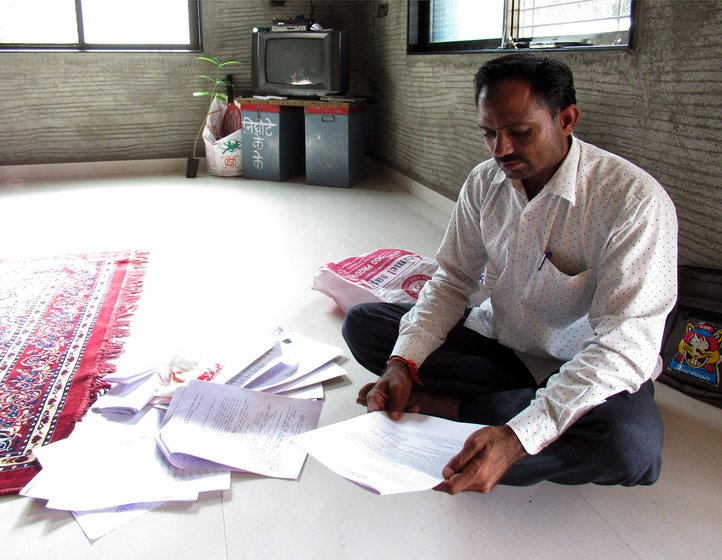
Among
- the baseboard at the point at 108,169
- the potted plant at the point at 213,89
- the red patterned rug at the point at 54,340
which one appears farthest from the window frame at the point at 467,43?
the red patterned rug at the point at 54,340

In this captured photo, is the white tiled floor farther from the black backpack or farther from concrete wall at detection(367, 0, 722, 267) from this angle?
concrete wall at detection(367, 0, 722, 267)

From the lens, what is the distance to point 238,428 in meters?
1.56

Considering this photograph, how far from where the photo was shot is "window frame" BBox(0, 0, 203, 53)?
4914mm

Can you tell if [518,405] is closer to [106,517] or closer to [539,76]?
[539,76]

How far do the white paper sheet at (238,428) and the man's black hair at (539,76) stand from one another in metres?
0.87

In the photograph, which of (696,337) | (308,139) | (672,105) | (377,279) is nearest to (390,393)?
(696,337)

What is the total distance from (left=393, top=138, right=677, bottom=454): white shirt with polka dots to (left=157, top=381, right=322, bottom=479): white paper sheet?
334 mm

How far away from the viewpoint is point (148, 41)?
17.1ft

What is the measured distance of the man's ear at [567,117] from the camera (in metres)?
1.32

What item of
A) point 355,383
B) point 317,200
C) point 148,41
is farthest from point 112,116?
point 355,383

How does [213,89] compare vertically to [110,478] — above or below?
above

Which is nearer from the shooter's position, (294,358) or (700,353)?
(700,353)

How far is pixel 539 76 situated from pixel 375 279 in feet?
4.05

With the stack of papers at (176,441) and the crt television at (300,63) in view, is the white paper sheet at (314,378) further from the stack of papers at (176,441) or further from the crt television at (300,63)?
the crt television at (300,63)
